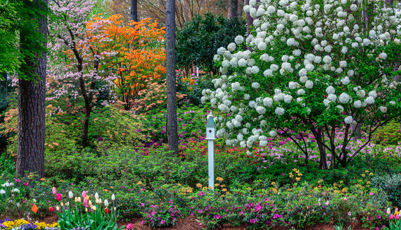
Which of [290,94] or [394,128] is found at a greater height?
[290,94]

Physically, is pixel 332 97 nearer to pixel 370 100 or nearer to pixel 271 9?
pixel 370 100

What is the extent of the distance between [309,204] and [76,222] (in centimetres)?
244

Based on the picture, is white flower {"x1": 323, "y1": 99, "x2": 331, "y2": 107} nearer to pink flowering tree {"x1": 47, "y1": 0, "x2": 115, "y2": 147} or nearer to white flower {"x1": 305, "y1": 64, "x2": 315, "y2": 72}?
white flower {"x1": 305, "y1": 64, "x2": 315, "y2": 72}

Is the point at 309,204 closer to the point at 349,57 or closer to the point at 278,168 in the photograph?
the point at 278,168

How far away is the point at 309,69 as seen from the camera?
4953mm

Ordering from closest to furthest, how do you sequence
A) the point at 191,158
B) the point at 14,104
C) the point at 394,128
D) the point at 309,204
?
the point at 309,204 → the point at 191,158 → the point at 14,104 → the point at 394,128

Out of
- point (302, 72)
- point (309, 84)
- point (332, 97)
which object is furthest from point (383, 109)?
point (302, 72)

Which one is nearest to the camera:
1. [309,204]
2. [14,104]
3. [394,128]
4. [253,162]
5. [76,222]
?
[76,222]

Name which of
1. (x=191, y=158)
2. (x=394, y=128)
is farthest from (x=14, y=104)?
Result: (x=394, y=128)

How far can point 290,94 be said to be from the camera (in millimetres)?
4922

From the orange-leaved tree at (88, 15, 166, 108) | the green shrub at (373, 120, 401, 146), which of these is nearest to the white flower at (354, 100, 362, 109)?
the green shrub at (373, 120, 401, 146)

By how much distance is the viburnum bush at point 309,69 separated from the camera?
4941 mm

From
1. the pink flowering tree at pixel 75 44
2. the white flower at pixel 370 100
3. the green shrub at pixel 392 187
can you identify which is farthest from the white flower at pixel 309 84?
the pink flowering tree at pixel 75 44

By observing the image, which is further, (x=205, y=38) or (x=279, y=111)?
(x=205, y=38)
